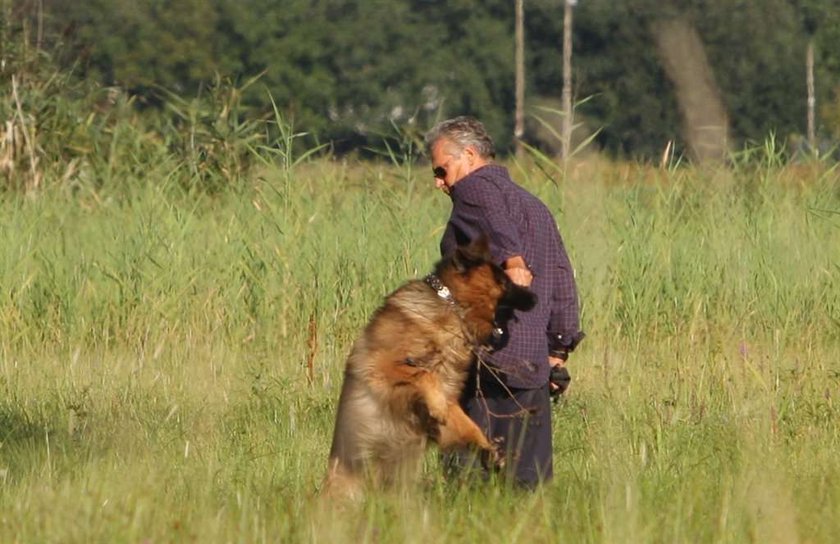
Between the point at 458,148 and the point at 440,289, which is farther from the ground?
the point at 458,148

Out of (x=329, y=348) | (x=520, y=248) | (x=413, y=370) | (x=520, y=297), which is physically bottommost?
(x=329, y=348)

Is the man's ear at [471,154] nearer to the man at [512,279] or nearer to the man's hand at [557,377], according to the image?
the man at [512,279]

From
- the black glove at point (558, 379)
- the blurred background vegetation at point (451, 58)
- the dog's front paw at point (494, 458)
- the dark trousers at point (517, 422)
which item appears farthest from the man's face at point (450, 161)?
the blurred background vegetation at point (451, 58)

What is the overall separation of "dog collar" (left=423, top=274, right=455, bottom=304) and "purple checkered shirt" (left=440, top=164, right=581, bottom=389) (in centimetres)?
23

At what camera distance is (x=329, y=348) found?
9.29 m

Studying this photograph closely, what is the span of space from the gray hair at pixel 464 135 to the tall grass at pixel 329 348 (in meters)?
1.24

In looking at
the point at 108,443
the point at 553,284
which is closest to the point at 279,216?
the point at 108,443

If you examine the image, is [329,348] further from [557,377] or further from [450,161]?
[450,161]

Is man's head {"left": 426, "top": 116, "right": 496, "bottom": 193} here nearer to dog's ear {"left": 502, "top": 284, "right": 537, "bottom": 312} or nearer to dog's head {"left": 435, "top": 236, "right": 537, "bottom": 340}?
dog's head {"left": 435, "top": 236, "right": 537, "bottom": 340}

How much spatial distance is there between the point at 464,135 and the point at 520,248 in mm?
468

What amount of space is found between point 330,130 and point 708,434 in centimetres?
3294

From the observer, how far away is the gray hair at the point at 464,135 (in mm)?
5531

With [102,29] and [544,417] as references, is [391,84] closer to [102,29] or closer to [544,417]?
[102,29]

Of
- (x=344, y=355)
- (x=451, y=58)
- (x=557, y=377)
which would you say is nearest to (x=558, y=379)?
(x=557, y=377)
